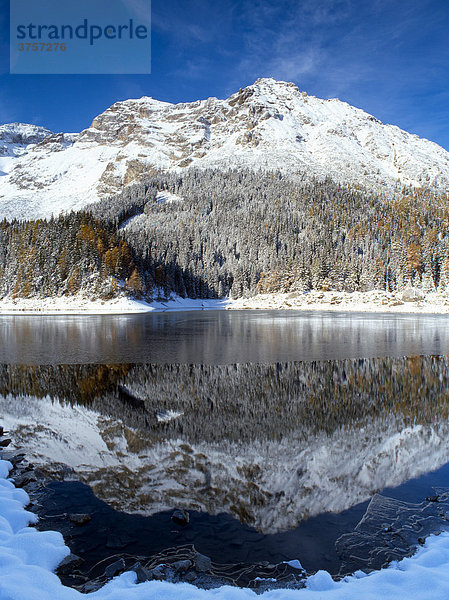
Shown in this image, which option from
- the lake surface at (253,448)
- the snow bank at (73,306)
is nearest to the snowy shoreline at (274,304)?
the snow bank at (73,306)

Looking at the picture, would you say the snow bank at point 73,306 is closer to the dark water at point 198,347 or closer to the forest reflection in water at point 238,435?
the dark water at point 198,347

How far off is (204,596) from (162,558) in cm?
171

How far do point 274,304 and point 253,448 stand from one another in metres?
113

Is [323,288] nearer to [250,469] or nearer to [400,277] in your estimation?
[400,277]

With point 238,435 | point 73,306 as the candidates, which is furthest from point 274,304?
point 238,435

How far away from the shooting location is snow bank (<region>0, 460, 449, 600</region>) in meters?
5.23

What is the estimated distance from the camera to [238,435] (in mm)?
12484

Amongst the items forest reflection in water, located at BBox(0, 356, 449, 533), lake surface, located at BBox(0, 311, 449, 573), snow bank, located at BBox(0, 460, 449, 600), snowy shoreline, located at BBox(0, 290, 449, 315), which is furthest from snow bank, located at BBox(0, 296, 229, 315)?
snow bank, located at BBox(0, 460, 449, 600)

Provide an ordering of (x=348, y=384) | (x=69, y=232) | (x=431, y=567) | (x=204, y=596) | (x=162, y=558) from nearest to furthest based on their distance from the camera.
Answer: (x=204, y=596) → (x=431, y=567) → (x=162, y=558) → (x=348, y=384) → (x=69, y=232)

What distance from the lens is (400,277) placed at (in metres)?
116

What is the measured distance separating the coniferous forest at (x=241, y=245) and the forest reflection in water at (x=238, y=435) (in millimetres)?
77131

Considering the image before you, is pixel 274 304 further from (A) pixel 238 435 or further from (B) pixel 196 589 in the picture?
(B) pixel 196 589

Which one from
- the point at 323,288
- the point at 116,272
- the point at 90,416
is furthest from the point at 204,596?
the point at 323,288

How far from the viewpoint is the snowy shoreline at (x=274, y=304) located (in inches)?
3536
